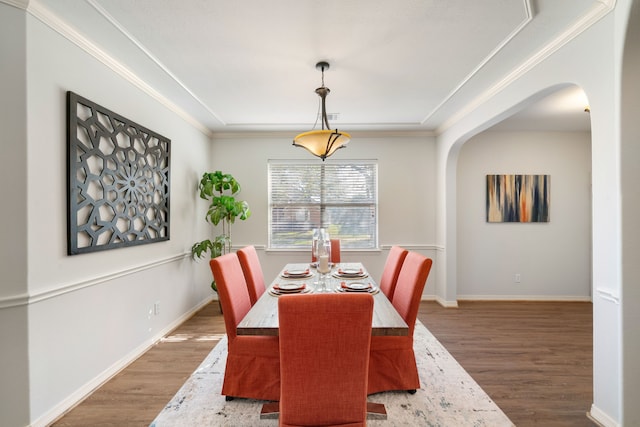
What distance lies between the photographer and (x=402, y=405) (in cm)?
212

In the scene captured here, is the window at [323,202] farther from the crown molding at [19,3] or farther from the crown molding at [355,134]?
the crown molding at [19,3]

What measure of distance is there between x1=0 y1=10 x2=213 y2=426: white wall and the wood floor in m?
0.27

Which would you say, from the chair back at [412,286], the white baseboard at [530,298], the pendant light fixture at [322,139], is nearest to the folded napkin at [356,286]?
the chair back at [412,286]

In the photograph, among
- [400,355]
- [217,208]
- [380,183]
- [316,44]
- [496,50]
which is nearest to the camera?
[400,355]

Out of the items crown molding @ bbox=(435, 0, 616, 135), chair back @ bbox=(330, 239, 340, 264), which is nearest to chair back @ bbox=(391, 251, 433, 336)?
chair back @ bbox=(330, 239, 340, 264)

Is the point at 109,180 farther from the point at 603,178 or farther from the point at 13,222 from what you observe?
the point at 603,178

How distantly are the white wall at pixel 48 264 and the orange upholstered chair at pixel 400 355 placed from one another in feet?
6.62

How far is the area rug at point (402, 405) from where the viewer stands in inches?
77.1

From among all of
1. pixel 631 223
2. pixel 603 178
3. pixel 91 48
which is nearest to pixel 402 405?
pixel 631 223

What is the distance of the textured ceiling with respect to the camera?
191cm

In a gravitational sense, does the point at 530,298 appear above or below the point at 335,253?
below

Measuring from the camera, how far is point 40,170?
189 centimetres

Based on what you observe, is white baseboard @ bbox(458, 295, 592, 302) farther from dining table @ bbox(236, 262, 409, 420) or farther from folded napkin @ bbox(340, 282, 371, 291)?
folded napkin @ bbox(340, 282, 371, 291)

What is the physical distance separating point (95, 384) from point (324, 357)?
2.01 metres
